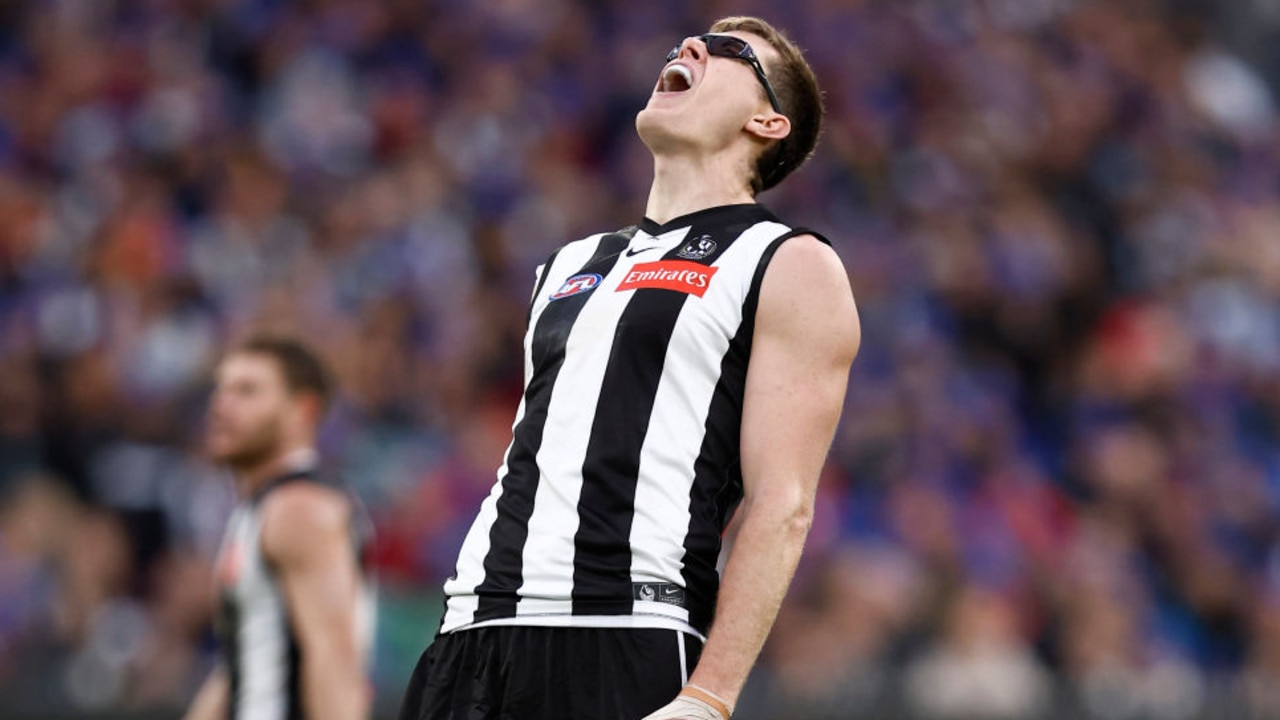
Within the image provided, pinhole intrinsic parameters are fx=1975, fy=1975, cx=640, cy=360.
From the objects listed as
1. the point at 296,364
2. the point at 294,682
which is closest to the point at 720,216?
the point at 294,682

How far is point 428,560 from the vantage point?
385 inches

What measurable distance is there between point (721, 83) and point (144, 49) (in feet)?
29.6

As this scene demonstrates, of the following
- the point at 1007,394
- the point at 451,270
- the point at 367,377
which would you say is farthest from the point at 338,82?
the point at 1007,394

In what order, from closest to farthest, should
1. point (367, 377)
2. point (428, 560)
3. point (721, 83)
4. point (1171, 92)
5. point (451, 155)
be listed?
point (721, 83)
point (428, 560)
point (367, 377)
point (451, 155)
point (1171, 92)

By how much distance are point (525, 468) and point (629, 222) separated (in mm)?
8214

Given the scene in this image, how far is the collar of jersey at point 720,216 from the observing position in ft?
13.2

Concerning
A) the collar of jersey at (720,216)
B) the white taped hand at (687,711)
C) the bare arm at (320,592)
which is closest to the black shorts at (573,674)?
the white taped hand at (687,711)

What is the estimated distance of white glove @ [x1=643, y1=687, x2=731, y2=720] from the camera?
138 inches

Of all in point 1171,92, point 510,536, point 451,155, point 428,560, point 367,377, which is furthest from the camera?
point 1171,92

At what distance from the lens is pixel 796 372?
376 centimetres

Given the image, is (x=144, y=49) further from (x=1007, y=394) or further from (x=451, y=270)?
(x=1007, y=394)

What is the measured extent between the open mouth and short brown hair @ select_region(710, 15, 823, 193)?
173 millimetres

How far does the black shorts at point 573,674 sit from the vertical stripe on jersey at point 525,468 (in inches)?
2.9

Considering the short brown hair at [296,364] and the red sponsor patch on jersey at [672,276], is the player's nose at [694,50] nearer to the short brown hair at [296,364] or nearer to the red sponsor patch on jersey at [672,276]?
the red sponsor patch on jersey at [672,276]
